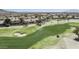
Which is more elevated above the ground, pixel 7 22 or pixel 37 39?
pixel 7 22

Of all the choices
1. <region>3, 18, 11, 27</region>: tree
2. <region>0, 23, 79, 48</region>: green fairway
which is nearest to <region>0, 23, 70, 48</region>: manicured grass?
<region>0, 23, 79, 48</region>: green fairway

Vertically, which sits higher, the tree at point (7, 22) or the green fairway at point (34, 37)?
the tree at point (7, 22)

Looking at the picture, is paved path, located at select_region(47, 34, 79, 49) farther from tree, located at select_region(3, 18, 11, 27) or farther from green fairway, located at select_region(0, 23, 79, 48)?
tree, located at select_region(3, 18, 11, 27)

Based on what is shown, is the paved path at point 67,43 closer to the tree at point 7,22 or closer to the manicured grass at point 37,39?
the manicured grass at point 37,39

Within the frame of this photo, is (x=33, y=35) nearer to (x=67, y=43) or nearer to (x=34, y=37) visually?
(x=34, y=37)

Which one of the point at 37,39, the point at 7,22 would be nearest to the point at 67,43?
the point at 37,39

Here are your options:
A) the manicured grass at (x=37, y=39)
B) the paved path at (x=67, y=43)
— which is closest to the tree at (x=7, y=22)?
the manicured grass at (x=37, y=39)

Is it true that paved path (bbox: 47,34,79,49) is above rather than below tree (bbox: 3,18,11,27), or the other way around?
below
